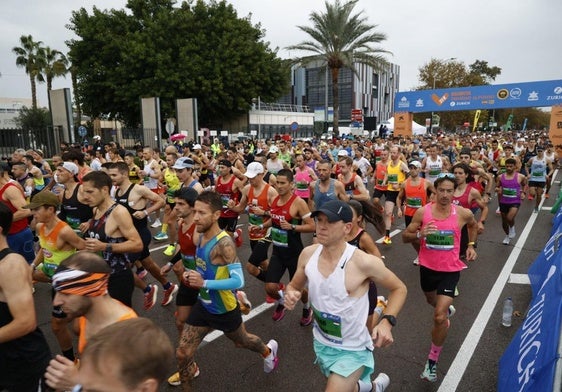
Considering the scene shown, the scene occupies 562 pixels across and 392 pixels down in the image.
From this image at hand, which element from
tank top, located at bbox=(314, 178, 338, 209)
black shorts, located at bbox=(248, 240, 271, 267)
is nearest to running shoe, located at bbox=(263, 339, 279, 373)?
black shorts, located at bbox=(248, 240, 271, 267)

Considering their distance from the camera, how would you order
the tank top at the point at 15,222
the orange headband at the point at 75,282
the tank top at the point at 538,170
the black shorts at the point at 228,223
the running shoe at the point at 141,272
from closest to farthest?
the orange headband at the point at 75,282 → the tank top at the point at 15,222 → the running shoe at the point at 141,272 → the black shorts at the point at 228,223 → the tank top at the point at 538,170

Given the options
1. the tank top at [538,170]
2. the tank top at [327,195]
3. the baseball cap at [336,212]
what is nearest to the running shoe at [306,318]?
the tank top at [327,195]

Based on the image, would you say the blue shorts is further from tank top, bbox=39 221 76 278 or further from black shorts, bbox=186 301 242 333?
tank top, bbox=39 221 76 278

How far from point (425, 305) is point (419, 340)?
1.07 metres

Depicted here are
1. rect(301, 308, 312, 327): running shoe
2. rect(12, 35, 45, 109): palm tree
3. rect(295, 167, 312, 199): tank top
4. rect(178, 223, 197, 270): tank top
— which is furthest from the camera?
rect(12, 35, 45, 109): palm tree

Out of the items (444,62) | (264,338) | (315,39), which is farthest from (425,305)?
(444,62)

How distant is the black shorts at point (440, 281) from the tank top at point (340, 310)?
1.68m

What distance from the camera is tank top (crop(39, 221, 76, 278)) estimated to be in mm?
4102

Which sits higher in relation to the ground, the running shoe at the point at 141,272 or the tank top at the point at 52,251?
the tank top at the point at 52,251

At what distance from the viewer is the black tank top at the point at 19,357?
8.87 ft

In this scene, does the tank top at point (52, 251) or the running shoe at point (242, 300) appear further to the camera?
the tank top at point (52, 251)

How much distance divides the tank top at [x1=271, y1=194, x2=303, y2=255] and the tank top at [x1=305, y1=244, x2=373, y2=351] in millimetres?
2258

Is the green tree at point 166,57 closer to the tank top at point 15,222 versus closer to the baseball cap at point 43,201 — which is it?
the tank top at point 15,222

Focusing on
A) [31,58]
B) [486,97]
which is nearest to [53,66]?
[31,58]
